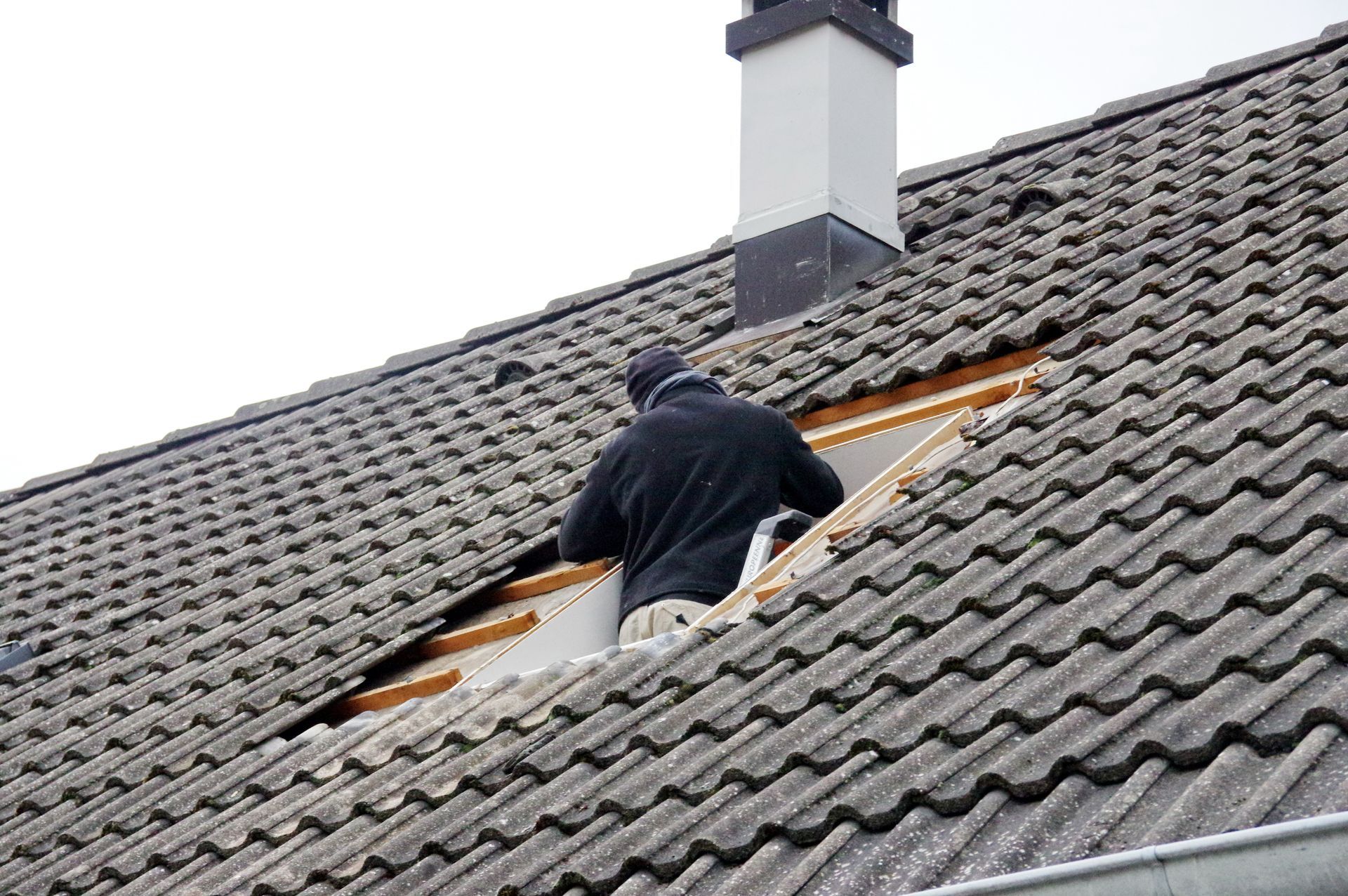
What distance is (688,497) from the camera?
19.9 ft

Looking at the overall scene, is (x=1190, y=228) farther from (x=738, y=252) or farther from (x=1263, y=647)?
(x=1263, y=647)

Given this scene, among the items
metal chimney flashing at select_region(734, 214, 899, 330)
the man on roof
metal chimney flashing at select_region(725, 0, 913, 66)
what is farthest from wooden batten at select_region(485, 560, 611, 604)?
metal chimney flashing at select_region(725, 0, 913, 66)

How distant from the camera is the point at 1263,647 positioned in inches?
144

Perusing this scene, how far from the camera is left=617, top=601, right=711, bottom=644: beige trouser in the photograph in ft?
18.8

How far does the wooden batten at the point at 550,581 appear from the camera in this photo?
21.2ft

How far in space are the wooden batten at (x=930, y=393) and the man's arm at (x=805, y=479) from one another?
371mm

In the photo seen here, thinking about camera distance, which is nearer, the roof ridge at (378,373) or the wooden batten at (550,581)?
the wooden batten at (550,581)

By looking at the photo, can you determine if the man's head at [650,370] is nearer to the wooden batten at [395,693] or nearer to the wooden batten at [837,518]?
the wooden batten at [837,518]

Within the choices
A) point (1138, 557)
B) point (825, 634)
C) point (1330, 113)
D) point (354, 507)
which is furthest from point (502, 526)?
point (1330, 113)

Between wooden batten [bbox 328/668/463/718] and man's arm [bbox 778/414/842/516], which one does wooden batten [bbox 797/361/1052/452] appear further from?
wooden batten [bbox 328/668/463/718]

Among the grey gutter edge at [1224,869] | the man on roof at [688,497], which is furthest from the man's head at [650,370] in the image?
the grey gutter edge at [1224,869]

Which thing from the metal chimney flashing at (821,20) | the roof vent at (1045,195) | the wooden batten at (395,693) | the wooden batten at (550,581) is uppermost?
the metal chimney flashing at (821,20)

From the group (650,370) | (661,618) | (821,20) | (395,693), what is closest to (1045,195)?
(821,20)

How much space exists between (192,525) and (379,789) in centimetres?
431
